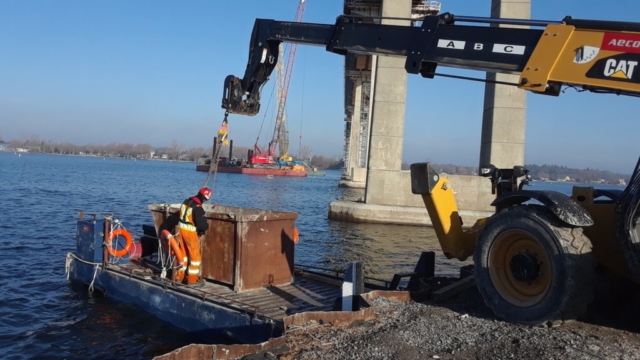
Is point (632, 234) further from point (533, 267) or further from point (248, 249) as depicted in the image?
point (248, 249)

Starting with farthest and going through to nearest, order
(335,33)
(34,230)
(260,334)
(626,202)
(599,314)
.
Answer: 1. (34,230)
2. (335,33)
3. (260,334)
4. (599,314)
5. (626,202)

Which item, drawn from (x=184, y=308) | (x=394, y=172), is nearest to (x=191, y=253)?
(x=184, y=308)

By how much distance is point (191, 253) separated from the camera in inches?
335

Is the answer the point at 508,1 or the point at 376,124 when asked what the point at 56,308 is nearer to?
the point at 376,124

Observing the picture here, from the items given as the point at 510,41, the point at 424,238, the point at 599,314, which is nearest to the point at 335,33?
the point at 510,41

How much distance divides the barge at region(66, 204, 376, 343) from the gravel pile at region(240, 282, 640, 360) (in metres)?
1.40

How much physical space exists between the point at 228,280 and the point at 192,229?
1.06 m

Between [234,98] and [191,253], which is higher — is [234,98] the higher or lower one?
the higher one

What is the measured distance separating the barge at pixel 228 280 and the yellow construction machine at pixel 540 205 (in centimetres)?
266

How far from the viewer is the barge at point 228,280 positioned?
728 cm

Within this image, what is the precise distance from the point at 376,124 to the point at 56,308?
53.4 feet

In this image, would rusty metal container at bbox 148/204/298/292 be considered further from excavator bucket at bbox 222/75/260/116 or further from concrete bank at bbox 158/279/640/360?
concrete bank at bbox 158/279/640/360

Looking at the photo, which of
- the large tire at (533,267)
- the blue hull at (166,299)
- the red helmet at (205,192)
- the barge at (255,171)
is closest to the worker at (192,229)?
the red helmet at (205,192)

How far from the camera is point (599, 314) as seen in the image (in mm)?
5652
